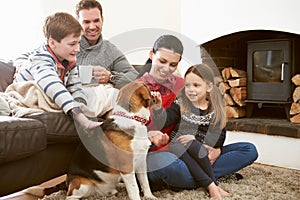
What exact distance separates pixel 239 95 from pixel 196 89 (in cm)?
106

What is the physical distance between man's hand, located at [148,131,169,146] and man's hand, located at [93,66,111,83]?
1.38 feet

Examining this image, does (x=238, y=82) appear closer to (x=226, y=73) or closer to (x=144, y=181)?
(x=226, y=73)

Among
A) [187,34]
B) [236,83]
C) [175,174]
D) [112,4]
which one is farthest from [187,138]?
[112,4]

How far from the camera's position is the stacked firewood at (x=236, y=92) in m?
2.69

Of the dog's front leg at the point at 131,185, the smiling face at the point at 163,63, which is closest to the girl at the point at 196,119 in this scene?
the smiling face at the point at 163,63

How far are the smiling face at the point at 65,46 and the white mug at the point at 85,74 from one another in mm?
271

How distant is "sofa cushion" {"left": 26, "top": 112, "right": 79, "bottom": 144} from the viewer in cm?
144

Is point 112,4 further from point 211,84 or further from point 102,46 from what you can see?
point 211,84

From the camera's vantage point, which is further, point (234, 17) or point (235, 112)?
point (235, 112)

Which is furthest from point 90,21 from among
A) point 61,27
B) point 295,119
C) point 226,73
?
point 295,119

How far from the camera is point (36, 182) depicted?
4.91 feet

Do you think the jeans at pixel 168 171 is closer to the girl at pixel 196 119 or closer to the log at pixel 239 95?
the girl at pixel 196 119

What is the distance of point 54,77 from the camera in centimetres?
152

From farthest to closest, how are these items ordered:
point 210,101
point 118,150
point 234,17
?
point 234,17 → point 210,101 → point 118,150
